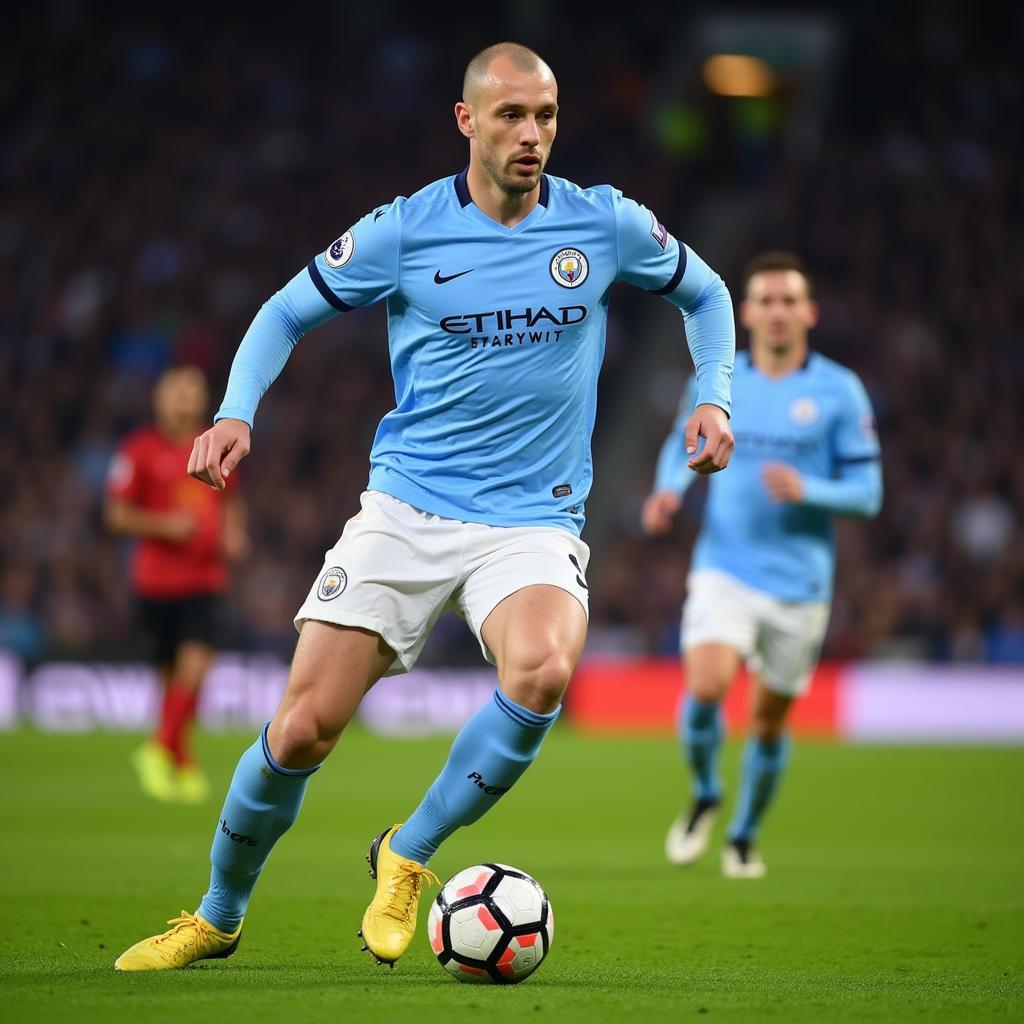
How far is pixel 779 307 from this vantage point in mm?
8188

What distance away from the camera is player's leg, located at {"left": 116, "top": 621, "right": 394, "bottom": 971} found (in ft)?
15.7

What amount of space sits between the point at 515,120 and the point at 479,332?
594 millimetres

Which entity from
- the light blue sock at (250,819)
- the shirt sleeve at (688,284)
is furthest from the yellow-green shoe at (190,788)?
the shirt sleeve at (688,284)

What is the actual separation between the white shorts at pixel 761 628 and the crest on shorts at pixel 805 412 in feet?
2.53

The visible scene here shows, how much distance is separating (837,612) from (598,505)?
4353 millimetres

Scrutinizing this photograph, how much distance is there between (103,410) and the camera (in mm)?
19891

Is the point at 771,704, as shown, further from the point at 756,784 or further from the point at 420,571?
the point at 420,571

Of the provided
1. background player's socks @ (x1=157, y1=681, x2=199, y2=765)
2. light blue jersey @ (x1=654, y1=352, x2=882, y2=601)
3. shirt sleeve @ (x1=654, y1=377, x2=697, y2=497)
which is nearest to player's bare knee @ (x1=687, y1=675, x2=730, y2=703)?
light blue jersey @ (x1=654, y1=352, x2=882, y2=601)

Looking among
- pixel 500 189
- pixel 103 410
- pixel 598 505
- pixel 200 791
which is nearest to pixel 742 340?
pixel 598 505

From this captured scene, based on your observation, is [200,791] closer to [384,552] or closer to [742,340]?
[384,552]

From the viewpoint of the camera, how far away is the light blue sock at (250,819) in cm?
485

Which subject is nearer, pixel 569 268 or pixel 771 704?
pixel 569 268

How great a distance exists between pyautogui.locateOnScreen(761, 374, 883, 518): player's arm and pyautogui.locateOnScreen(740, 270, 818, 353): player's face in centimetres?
35

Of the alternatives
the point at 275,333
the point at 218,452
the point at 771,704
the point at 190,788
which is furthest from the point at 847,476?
the point at 190,788
